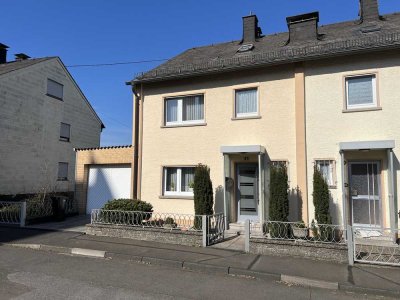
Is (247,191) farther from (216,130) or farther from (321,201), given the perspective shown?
(321,201)

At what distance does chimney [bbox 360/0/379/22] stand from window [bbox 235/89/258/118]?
575cm

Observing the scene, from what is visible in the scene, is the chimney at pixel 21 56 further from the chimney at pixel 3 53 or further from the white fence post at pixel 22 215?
the white fence post at pixel 22 215

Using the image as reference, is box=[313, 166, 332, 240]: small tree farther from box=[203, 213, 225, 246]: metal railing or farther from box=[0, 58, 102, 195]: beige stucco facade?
box=[0, 58, 102, 195]: beige stucco facade

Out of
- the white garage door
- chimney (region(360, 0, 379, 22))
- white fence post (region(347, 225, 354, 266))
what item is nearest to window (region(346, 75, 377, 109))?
white fence post (region(347, 225, 354, 266))

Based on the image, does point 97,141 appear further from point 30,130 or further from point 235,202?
point 235,202

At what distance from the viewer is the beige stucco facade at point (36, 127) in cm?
1716

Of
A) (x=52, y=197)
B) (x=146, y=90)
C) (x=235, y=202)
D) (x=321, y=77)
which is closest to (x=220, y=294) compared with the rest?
(x=235, y=202)

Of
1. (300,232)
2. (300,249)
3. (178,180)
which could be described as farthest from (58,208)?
(300,249)

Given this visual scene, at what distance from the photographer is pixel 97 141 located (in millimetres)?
24453

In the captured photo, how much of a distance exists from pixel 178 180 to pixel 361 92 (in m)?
6.61

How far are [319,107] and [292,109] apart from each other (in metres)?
0.80

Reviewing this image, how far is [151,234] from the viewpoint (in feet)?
29.7

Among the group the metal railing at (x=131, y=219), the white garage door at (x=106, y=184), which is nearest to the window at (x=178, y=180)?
the metal railing at (x=131, y=219)

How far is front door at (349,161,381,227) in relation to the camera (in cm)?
913
